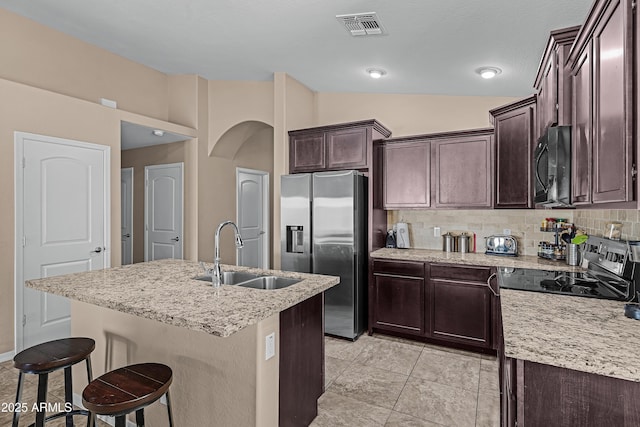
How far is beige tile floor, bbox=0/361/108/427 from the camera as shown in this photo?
2227 millimetres

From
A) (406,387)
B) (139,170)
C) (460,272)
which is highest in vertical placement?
(139,170)

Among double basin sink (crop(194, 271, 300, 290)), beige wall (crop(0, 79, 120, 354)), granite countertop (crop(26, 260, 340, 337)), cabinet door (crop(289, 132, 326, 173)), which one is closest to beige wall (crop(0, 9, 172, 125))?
beige wall (crop(0, 79, 120, 354))

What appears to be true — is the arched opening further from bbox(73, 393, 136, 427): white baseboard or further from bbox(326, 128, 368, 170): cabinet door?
bbox(73, 393, 136, 427): white baseboard

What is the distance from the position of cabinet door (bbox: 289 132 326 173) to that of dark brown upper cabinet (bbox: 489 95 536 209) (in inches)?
71.7

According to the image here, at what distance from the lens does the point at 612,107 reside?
1.33 m

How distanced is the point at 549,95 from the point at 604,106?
0.85 metres

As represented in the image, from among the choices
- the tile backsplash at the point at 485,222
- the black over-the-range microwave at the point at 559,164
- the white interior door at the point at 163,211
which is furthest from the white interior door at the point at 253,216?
the black over-the-range microwave at the point at 559,164

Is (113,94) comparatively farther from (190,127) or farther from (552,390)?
(552,390)

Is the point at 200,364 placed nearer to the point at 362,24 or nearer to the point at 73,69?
the point at 362,24

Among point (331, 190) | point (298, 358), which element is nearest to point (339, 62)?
point (331, 190)

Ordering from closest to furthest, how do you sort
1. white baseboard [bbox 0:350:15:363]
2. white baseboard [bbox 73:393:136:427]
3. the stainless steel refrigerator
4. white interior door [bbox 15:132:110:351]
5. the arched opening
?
white baseboard [bbox 73:393:136:427], white baseboard [bbox 0:350:15:363], white interior door [bbox 15:132:110:351], the stainless steel refrigerator, the arched opening

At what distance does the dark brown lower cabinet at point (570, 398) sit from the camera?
111cm

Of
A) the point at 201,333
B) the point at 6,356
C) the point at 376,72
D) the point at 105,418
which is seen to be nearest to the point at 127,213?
the point at 6,356

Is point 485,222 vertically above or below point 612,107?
below
